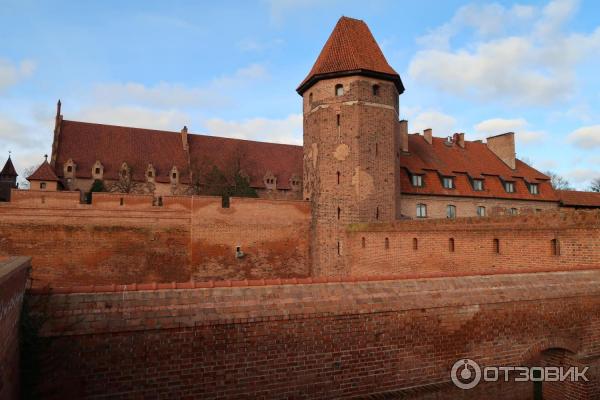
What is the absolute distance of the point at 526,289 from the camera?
765 centimetres

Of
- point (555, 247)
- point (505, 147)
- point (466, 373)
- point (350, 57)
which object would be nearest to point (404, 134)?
point (350, 57)

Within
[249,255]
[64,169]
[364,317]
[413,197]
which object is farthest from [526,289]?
[64,169]

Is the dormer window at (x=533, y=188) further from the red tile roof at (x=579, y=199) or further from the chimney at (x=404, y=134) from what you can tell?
the chimney at (x=404, y=134)

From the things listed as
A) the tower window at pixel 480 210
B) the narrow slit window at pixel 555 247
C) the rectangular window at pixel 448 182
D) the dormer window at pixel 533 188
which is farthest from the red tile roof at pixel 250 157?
the narrow slit window at pixel 555 247

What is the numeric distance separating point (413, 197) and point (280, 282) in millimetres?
19165

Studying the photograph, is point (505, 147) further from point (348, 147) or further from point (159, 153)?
point (159, 153)

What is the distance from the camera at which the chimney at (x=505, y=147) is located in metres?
30.0

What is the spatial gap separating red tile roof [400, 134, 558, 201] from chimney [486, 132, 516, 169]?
412 millimetres

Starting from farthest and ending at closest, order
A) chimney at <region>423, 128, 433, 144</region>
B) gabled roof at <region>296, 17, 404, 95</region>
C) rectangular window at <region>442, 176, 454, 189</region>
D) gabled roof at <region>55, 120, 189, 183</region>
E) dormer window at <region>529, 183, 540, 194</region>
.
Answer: dormer window at <region>529, 183, 540, 194</region>, chimney at <region>423, 128, 433, 144</region>, gabled roof at <region>55, 120, 189, 183</region>, rectangular window at <region>442, 176, 454, 189</region>, gabled roof at <region>296, 17, 404, 95</region>

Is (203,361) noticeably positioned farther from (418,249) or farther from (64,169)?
(64,169)

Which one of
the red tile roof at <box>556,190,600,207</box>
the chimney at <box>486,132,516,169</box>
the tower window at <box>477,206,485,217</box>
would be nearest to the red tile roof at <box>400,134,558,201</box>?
the chimney at <box>486,132,516,169</box>

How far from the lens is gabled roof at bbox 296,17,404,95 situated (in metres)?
20.3

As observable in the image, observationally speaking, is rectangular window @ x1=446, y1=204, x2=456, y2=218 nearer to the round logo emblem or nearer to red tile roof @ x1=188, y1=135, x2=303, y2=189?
red tile roof @ x1=188, y1=135, x2=303, y2=189

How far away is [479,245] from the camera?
1408 centimetres
